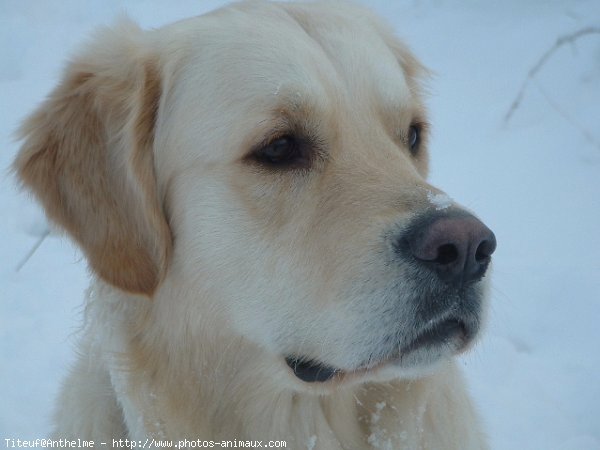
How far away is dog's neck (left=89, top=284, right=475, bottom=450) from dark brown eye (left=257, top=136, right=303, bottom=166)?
677mm

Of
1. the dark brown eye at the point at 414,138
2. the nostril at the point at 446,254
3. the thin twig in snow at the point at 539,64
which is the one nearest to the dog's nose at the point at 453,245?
the nostril at the point at 446,254

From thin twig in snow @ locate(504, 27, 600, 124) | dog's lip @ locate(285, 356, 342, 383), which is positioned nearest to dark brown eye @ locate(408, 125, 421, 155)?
dog's lip @ locate(285, 356, 342, 383)

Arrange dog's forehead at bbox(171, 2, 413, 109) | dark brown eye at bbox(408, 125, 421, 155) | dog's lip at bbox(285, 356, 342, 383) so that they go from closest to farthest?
dog's lip at bbox(285, 356, 342, 383)
dog's forehead at bbox(171, 2, 413, 109)
dark brown eye at bbox(408, 125, 421, 155)

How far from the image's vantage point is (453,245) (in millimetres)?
2070

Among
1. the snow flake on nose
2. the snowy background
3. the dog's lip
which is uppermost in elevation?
the snow flake on nose

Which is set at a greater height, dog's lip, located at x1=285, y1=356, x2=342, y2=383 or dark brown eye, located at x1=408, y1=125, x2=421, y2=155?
dark brown eye, located at x1=408, y1=125, x2=421, y2=155

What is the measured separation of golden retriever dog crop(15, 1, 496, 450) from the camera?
225 cm

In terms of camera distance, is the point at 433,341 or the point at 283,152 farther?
the point at 283,152

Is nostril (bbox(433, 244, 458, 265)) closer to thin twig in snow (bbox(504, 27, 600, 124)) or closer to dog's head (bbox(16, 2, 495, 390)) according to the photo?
dog's head (bbox(16, 2, 495, 390))

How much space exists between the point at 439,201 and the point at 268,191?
585 mm

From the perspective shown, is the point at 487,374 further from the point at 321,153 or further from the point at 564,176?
the point at 321,153

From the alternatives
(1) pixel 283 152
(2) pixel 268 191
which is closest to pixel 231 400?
(2) pixel 268 191

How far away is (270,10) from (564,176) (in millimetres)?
3711

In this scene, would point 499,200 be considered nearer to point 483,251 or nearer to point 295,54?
point 295,54
